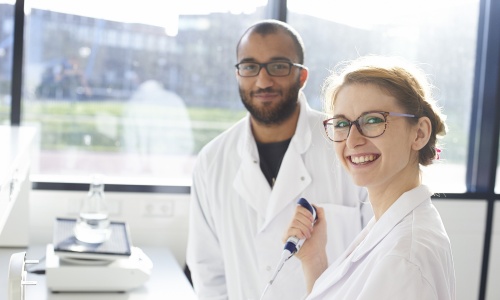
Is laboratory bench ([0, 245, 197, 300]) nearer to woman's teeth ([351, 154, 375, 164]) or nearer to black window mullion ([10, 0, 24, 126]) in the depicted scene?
black window mullion ([10, 0, 24, 126])

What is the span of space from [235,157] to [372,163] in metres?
1.07

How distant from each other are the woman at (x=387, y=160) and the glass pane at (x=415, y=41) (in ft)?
6.36

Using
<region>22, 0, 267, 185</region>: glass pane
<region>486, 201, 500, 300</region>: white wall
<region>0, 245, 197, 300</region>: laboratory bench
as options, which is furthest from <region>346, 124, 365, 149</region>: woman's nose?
<region>486, 201, 500, 300</region>: white wall

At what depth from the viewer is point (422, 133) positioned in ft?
4.92

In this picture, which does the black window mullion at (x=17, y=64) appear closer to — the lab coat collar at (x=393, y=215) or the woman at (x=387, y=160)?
the woman at (x=387, y=160)

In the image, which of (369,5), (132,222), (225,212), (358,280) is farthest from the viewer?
(369,5)

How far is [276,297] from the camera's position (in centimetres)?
227

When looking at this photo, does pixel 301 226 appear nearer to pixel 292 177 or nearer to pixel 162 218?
pixel 292 177

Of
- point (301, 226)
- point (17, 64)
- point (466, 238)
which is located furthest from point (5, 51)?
point (466, 238)

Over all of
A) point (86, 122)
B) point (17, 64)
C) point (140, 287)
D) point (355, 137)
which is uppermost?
point (17, 64)

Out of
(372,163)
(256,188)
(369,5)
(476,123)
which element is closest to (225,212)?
(256,188)

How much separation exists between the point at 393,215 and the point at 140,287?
1.28m

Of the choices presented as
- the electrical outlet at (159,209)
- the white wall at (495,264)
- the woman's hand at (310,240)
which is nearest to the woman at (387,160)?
the woman's hand at (310,240)

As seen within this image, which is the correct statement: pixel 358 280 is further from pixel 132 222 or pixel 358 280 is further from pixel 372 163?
pixel 132 222
